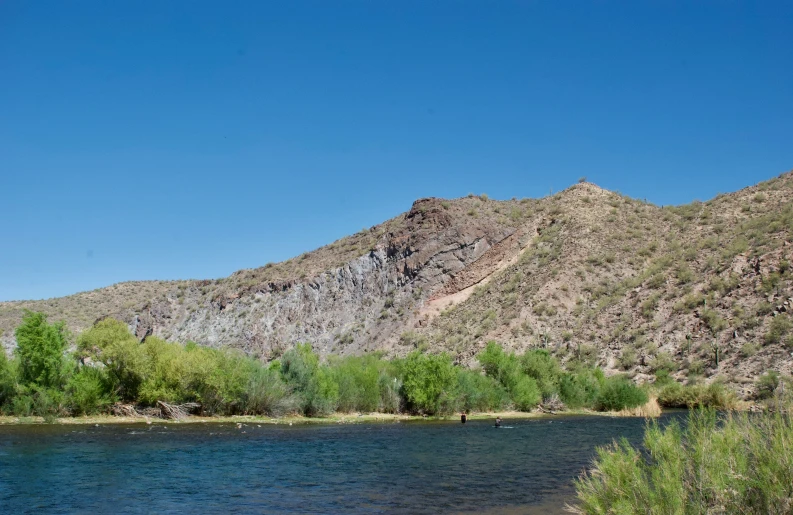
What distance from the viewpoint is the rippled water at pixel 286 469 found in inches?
750

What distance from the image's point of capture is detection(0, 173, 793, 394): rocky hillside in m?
60.6

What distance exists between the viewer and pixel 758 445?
906 centimetres

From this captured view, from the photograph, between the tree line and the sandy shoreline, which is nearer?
the sandy shoreline

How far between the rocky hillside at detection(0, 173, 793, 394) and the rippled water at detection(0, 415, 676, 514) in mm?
25668

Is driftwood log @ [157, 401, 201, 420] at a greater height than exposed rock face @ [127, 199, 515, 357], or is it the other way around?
exposed rock face @ [127, 199, 515, 357]

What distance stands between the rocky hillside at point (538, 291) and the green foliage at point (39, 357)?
38.6 meters

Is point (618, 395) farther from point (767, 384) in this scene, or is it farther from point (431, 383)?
point (431, 383)

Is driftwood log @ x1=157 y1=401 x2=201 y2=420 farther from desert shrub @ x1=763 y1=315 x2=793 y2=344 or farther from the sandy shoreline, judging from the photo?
desert shrub @ x1=763 y1=315 x2=793 y2=344

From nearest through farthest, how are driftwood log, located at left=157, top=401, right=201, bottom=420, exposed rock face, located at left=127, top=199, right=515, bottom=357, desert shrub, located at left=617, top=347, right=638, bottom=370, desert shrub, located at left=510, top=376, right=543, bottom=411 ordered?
driftwood log, located at left=157, top=401, right=201, bottom=420 → desert shrub, located at left=510, top=376, right=543, bottom=411 → desert shrub, located at left=617, top=347, right=638, bottom=370 → exposed rock face, located at left=127, top=199, right=515, bottom=357

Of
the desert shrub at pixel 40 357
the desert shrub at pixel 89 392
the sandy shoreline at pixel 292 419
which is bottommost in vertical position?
the sandy shoreline at pixel 292 419

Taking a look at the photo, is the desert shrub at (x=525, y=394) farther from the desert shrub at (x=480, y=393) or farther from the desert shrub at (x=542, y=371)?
the desert shrub at (x=542, y=371)

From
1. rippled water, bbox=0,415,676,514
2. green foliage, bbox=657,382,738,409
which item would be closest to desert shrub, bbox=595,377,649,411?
green foliage, bbox=657,382,738,409

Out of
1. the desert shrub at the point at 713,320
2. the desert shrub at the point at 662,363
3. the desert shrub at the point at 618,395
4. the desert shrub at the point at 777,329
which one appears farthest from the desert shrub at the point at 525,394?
the desert shrub at the point at 777,329

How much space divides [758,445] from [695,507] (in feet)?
4.06
